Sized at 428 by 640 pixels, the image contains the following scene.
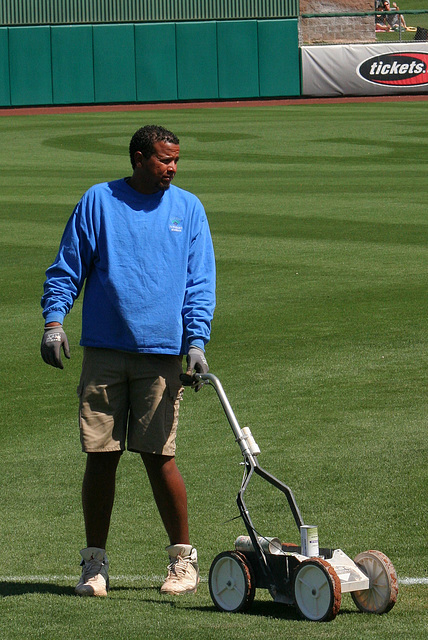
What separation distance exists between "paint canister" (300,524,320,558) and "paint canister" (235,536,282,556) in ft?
0.42

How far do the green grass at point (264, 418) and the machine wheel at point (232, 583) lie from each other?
0.07 metres

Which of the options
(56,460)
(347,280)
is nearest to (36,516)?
(56,460)

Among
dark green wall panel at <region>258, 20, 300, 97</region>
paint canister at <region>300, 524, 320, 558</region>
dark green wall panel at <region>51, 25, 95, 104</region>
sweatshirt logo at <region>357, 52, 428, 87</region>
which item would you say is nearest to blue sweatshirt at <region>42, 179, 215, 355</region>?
paint canister at <region>300, 524, 320, 558</region>

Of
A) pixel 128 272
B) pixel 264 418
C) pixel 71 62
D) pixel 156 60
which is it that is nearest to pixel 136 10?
pixel 156 60

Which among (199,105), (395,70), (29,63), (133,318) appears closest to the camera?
(133,318)

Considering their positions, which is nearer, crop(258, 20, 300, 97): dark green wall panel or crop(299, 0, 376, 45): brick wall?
crop(258, 20, 300, 97): dark green wall panel

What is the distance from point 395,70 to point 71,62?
11036mm

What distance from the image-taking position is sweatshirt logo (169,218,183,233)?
15.1 ft

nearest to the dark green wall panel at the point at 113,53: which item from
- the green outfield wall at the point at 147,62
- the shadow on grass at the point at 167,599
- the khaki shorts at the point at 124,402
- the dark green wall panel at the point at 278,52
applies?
the green outfield wall at the point at 147,62

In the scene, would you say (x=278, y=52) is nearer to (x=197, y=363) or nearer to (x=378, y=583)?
(x=197, y=363)

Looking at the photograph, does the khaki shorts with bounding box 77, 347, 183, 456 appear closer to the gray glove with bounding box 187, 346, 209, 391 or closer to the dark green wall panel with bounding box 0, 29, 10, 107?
the gray glove with bounding box 187, 346, 209, 391

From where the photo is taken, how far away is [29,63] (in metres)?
36.3

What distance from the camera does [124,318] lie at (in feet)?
14.9

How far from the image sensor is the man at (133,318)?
14.9 feet
